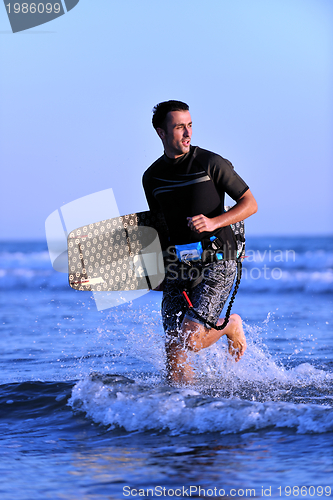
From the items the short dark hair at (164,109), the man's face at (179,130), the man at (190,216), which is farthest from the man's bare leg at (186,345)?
the short dark hair at (164,109)

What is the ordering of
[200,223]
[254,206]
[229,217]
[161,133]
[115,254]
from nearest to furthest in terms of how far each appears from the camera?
[200,223] → [229,217] → [254,206] → [161,133] → [115,254]

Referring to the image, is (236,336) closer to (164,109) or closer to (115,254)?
(115,254)

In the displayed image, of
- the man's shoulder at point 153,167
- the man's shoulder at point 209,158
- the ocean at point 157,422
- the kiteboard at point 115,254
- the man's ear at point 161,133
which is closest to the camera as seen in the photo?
the ocean at point 157,422

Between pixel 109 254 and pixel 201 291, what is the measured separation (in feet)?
3.33

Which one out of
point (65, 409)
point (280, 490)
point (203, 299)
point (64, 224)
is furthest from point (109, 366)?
point (280, 490)

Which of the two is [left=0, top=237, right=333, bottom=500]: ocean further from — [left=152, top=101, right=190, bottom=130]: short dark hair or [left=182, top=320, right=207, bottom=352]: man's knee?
[left=152, top=101, right=190, bottom=130]: short dark hair

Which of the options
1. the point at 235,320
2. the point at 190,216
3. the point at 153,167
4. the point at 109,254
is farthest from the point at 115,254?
the point at 235,320

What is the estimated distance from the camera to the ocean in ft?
9.72

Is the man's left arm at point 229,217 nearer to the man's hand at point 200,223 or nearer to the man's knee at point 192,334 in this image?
the man's hand at point 200,223

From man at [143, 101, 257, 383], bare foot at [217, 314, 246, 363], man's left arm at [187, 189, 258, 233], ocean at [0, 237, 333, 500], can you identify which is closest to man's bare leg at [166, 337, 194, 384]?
man at [143, 101, 257, 383]

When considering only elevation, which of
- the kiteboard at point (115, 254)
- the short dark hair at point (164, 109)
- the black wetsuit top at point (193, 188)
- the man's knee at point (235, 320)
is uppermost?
the short dark hair at point (164, 109)

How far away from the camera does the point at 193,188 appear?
12.8ft

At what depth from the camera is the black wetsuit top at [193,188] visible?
3869 millimetres

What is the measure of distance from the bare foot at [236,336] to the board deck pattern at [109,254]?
741 millimetres
